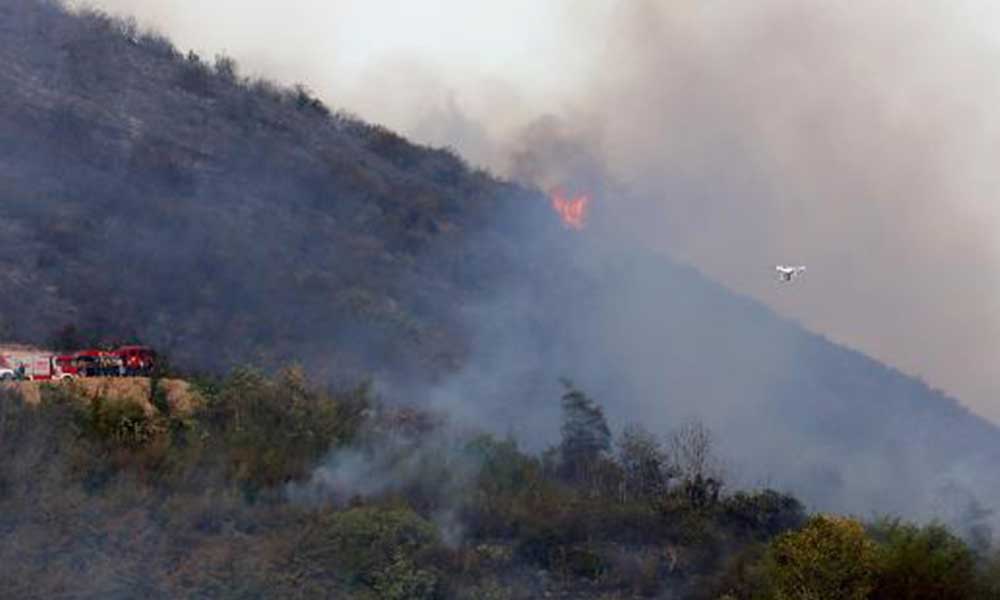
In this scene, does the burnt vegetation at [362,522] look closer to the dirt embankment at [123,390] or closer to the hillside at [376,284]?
the dirt embankment at [123,390]

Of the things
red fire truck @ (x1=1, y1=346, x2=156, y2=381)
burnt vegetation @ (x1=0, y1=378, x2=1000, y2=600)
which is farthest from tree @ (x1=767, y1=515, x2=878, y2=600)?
red fire truck @ (x1=1, y1=346, x2=156, y2=381)

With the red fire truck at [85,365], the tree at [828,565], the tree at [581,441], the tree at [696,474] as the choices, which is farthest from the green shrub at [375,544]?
the red fire truck at [85,365]

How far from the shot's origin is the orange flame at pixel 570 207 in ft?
271

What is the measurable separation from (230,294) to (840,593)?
31004 millimetres

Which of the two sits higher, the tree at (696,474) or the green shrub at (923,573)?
the tree at (696,474)

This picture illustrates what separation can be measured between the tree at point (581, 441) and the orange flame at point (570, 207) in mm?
41539

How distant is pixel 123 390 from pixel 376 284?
24418 mm

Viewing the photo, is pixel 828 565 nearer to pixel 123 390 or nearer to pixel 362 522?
pixel 362 522

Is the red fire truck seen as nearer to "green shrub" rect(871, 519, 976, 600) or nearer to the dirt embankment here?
the dirt embankment

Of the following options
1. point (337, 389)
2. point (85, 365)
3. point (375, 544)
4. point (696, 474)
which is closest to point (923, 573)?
point (696, 474)

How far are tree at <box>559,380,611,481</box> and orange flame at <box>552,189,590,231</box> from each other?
4154 cm

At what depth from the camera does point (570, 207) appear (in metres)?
84.6

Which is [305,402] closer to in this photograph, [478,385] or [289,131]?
[478,385]

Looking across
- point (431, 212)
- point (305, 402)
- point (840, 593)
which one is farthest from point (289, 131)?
point (840, 593)
